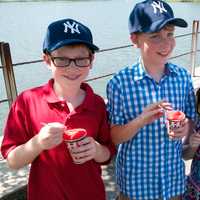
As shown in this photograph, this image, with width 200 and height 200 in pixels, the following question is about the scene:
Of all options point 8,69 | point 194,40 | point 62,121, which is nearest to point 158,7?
point 62,121


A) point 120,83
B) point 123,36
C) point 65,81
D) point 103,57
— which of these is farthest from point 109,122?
point 123,36

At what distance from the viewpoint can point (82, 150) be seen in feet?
5.07

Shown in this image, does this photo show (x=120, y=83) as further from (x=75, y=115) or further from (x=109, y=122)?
(x=75, y=115)

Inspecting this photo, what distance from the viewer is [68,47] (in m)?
1.67

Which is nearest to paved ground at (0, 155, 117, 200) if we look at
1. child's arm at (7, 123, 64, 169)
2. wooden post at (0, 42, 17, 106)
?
wooden post at (0, 42, 17, 106)

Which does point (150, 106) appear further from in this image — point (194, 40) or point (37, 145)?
point (194, 40)

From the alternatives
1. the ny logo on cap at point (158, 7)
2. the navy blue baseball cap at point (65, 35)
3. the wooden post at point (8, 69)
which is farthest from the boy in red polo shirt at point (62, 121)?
the wooden post at point (8, 69)

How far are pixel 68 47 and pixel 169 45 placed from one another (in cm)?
56

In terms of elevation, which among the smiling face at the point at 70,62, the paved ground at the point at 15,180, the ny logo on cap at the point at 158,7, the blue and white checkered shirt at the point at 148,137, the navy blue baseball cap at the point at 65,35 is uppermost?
A: the ny logo on cap at the point at 158,7

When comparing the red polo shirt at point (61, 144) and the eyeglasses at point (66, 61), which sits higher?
the eyeglasses at point (66, 61)

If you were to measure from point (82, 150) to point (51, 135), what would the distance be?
16cm

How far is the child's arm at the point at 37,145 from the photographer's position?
4.85 ft

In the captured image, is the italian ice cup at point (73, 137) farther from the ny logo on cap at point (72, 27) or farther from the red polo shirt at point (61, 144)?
the ny logo on cap at point (72, 27)

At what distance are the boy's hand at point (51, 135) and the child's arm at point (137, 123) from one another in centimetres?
49
